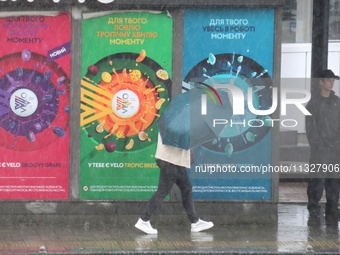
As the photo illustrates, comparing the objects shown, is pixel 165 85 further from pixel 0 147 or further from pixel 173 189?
pixel 0 147

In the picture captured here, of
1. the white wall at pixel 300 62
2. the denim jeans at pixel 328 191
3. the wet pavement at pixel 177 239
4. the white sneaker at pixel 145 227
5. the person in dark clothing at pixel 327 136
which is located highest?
the white wall at pixel 300 62

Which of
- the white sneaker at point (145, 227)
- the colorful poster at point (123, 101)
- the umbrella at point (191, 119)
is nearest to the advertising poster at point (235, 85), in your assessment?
the umbrella at point (191, 119)

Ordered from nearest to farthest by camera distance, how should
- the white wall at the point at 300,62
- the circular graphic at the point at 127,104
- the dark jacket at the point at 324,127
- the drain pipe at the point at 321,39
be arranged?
the circular graphic at the point at 127,104, the dark jacket at the point at 324,127, the drain pipe at the point at 321,39, the white wall at the point at 300,62

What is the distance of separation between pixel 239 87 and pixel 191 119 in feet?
3.01

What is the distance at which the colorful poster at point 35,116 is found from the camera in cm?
1200

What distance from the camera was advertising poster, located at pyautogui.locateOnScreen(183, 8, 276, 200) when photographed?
476 inches

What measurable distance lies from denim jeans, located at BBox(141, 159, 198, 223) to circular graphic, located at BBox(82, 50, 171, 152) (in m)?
0.78

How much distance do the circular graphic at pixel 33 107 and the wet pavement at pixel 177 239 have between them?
3.37 feet

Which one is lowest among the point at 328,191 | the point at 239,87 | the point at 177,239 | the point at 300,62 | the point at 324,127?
the point at 177,239

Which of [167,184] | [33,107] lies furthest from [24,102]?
[167,184]

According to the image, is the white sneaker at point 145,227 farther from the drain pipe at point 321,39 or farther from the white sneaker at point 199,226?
the drain pipe at point 321,39

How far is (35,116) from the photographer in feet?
39.7

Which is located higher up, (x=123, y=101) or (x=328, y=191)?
(x=123, y=101)

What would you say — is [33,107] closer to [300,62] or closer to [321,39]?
[321,39]
